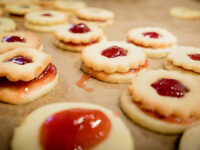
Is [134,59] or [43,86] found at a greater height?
[134,59]

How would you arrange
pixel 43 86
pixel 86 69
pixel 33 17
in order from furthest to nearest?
pixel 33 17 → pixel 86 69 → pixel 43 86

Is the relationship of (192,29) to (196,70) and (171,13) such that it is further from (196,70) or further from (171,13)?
(196,70)

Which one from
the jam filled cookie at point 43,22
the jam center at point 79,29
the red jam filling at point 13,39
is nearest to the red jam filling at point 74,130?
the red jam filling at point 13,39

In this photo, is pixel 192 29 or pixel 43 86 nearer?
pixel 43 86

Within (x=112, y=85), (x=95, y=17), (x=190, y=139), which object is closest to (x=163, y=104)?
(x=190, y=139)

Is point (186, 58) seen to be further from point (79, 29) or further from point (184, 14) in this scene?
point (184, 14)

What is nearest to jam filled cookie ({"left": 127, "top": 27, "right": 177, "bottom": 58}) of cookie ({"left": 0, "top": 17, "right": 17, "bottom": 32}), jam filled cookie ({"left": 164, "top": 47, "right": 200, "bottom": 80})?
jam filled cookie ({"left": 164, "top": 47, "right": 200, "bottom": 80})

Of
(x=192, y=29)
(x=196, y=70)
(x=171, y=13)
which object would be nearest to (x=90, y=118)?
(x=196, y=70)
